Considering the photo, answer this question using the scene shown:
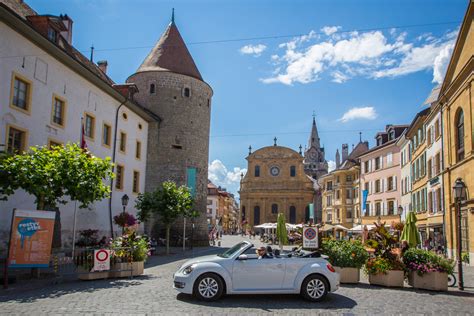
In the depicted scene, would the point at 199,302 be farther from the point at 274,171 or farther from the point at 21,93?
the point at 274,171

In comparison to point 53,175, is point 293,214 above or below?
above

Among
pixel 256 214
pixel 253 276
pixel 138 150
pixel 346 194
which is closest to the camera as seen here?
Result: pixel 253 276

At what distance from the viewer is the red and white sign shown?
43.1 feet

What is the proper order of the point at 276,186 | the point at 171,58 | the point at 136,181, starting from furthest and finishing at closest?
the point at 276,186 < the point at 171,58 < the point at 136,181

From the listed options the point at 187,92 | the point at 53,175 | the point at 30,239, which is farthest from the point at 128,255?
the point at 187,92

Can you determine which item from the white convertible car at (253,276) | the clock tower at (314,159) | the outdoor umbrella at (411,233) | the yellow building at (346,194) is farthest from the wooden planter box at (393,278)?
the clock tower at (314,159)

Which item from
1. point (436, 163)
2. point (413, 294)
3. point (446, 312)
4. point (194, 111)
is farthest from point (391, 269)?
point (194, 111)

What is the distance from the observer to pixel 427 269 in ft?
40.0

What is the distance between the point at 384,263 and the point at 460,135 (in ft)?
41.1

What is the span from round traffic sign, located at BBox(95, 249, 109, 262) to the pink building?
101ft

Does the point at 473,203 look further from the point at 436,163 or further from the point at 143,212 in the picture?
the point at 143,212

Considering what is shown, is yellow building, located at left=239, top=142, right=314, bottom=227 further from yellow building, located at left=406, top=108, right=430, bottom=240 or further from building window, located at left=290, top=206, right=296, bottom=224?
yellow building, located at left=406, top=108, right=430, bottom=240

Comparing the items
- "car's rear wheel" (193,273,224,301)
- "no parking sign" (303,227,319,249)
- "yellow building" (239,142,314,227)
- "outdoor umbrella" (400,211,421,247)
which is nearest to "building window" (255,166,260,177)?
"yellow building" (239,142,314,227)

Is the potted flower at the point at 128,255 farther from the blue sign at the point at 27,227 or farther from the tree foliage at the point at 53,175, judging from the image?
the blue sign at the point at 27,227
